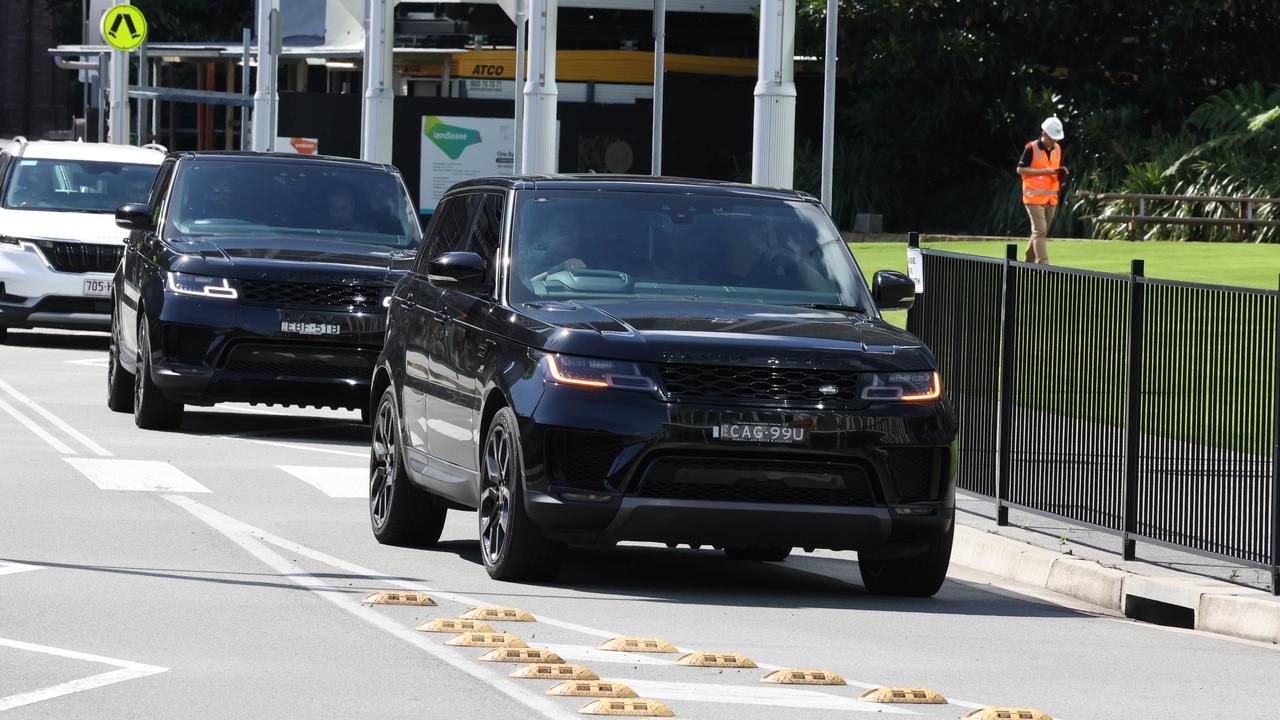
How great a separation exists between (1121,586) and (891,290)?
1692 mm

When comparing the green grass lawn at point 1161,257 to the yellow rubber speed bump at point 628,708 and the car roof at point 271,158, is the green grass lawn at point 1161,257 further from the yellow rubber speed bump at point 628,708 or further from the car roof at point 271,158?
the yellow rubber speed bump at point 628,708

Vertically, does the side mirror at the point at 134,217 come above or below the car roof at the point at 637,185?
below

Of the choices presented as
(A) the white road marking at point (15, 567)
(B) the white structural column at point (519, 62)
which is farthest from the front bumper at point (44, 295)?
(A) the white road marking at point (15, 567)

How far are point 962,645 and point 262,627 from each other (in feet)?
8.68

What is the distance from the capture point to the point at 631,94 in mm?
50969

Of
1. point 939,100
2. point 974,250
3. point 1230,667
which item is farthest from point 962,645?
point 939,100

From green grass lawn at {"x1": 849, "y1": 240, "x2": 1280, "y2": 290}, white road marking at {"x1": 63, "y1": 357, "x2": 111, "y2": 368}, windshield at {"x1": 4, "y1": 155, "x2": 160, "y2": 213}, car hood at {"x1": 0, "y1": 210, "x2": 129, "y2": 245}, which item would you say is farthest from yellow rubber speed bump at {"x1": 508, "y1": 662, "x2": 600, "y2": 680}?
green grass lawn at {"x1": 849, "y1": 240, "x2": 1280, "y2": 290}

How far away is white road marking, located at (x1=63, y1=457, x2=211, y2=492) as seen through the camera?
1400 centimetres

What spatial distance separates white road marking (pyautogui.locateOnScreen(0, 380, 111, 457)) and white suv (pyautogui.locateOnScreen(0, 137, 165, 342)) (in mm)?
3128

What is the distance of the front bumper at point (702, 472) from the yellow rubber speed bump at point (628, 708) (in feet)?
7.88

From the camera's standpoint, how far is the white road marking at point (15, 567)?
1047 centimetres

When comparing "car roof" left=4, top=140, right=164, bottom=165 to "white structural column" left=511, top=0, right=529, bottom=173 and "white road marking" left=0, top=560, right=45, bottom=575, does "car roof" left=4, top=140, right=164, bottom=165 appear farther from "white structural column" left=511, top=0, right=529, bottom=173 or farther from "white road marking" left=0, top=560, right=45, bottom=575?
"white road marking" left=0, top=560, right=45, bottom=575

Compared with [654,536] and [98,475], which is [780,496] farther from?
[98,475]

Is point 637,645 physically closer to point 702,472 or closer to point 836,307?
point 702,472
